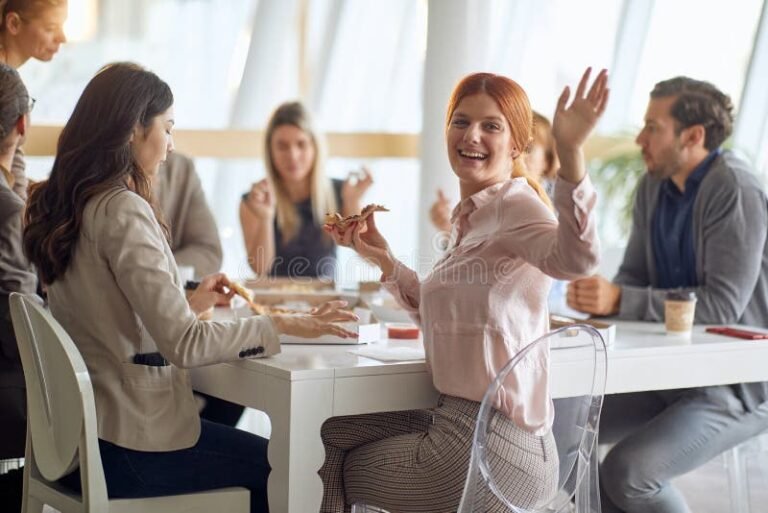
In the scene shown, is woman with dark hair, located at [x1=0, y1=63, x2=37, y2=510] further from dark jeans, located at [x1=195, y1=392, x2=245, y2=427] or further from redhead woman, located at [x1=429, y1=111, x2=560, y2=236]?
redhead woman, located at [x1=429, y1=111, x2=560, y2=236]

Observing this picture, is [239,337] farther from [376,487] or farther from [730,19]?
[730,19]

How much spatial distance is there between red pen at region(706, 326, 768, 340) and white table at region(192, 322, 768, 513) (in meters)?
0.08

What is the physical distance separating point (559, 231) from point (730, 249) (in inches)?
41.1

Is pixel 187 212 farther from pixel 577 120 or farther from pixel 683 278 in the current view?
pixel 577 120

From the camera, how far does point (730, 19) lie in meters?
4.72

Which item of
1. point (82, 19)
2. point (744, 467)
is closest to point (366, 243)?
point (744, 467)

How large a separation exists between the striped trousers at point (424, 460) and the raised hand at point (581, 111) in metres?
0.49

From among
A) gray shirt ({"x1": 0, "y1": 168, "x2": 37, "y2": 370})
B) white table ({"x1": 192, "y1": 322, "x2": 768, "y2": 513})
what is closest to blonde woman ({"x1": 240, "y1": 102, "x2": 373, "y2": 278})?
gray shirt ({"x1": 0, "y1": 168, "x2": 37, "y2": 370})

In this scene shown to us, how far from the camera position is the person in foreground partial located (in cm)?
246

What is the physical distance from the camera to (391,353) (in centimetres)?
210

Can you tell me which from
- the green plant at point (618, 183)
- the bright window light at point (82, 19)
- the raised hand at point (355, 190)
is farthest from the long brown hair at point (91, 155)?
the bright window light at point (82, 19)

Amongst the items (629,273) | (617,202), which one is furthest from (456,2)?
(629,273)

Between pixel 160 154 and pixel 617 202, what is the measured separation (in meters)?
3.22

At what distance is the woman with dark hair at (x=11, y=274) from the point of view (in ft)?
7.56
